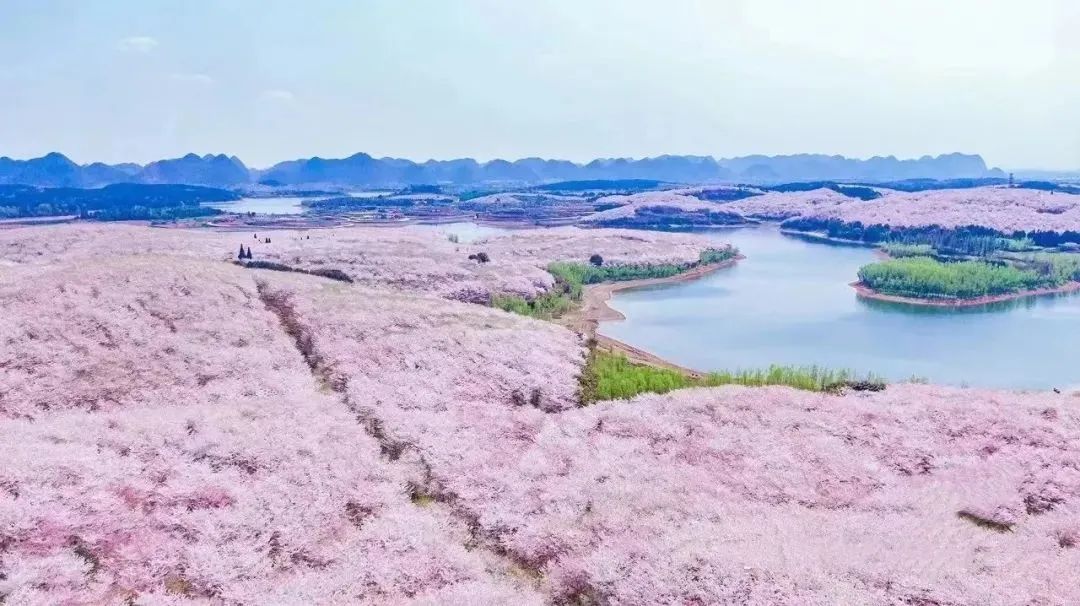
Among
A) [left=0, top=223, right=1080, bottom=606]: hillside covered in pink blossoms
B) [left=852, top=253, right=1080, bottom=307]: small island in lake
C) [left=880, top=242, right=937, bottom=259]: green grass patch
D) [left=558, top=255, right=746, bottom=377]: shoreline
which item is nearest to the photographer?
[left=0, top=223, right=1080, bottom=606]: hillside covered in pink blossoms

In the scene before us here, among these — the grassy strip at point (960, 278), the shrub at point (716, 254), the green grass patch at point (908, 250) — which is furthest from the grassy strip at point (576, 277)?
the green grass patch at point (908, 250)

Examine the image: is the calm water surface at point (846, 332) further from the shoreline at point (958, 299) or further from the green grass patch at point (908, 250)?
the green grass patch at point (908, 250)

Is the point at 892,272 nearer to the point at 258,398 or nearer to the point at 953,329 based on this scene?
the point at 953,329

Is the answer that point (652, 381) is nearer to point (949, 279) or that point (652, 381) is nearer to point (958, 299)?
point (958, 299)

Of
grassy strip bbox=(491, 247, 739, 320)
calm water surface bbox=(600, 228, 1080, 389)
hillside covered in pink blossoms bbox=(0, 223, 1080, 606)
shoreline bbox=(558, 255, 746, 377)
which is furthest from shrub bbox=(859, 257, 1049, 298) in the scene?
hillside covered in pink blossoms bbox=(0, 223, 1080, 606)

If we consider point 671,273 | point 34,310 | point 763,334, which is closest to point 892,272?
point 671,273

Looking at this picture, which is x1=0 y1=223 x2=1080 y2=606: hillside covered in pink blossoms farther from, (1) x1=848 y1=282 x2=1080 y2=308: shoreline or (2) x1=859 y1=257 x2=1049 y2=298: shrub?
(2) x1=859 y1=257 x2=1049 y2=298: shrub
